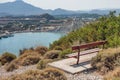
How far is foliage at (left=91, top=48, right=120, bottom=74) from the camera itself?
9633 millimetres

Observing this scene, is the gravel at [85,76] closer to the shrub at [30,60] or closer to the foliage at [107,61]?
the foliage at [107,61]

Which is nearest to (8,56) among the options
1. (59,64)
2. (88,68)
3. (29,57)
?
(29,57)

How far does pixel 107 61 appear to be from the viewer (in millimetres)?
9836

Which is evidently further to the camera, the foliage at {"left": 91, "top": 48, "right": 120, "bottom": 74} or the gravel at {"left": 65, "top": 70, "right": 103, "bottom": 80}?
the foliage at {"left": 91, "top": 48, "right": 120, "bottom": 74}

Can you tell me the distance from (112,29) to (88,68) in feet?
20.4

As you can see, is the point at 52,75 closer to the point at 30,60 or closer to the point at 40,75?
the point at 40,75

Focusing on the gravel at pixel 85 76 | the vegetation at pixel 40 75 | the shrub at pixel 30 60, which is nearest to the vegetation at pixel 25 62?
the shrub at pixel 30 60

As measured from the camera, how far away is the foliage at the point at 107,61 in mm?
9633

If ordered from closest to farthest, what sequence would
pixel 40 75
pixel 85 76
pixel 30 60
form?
pixel 40 75 → pixel 85 76 → pixel 30 60

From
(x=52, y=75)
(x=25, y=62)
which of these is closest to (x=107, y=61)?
(x=52, y=75)

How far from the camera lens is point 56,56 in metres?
14.4

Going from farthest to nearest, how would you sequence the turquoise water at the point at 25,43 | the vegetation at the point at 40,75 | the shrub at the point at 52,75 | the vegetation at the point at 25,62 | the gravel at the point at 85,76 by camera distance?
1. the turquoise water at the point at 25,43
2. the vegetation at the point at 25,62
3. the gravel at the point at 85,76
4. the shrub at the point at 52,75
5. the vegetation at the point at 40,75

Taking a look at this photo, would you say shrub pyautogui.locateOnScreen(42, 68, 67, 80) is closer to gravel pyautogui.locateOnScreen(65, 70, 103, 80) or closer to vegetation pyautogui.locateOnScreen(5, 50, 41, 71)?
gravel pyautogui.locateOnScreen(65, 70, 103, 80)

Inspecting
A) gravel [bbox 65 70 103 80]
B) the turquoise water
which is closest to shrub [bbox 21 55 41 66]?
gravel [bbox 65 70 103 80]
